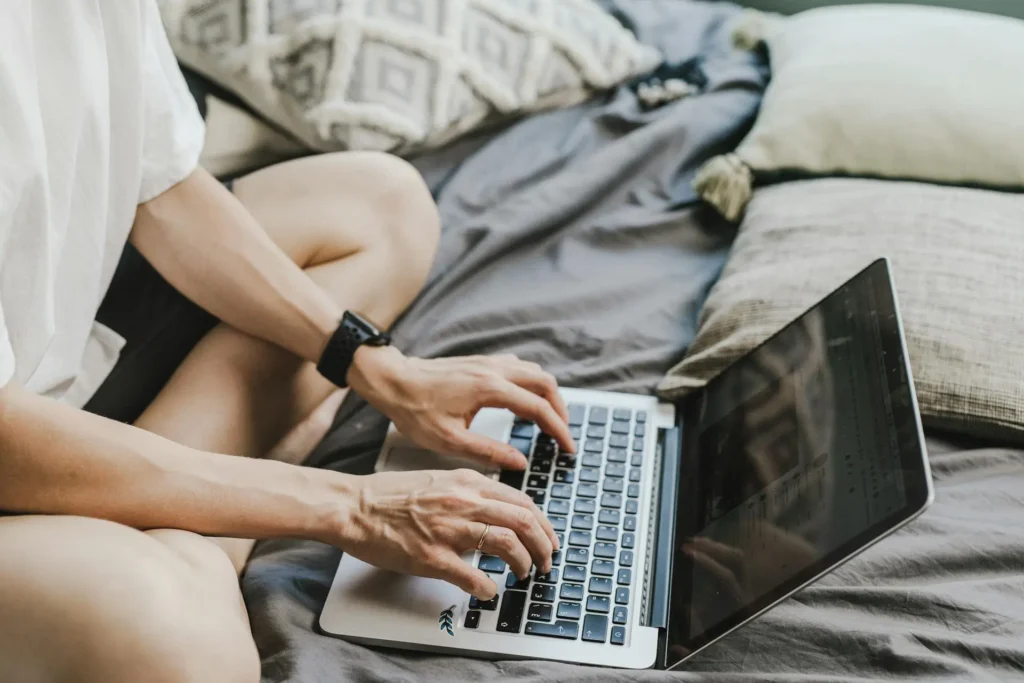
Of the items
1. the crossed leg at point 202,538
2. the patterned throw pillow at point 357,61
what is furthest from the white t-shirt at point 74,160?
the patterned throw pillow at point 357,61

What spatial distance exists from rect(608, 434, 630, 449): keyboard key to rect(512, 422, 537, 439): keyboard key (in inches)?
3.1

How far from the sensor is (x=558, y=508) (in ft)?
3.04

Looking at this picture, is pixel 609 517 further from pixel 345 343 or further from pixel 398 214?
pixel 398 214

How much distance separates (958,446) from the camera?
1015 millimetres

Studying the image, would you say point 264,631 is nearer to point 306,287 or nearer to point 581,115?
point 306,287

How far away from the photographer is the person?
679mm

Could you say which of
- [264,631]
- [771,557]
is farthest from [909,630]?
[264,631]

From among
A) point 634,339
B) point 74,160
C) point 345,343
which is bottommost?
point 634,339

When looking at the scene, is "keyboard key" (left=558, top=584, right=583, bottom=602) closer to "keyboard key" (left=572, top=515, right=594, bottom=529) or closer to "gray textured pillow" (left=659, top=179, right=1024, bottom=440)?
"keyboard key" (left=572, top=515, right=594, bottom=529)

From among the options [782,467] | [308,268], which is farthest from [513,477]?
[308,268]

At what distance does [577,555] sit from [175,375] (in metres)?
0.44

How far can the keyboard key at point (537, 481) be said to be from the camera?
37.4 inches

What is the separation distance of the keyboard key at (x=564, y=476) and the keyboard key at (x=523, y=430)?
0.18 ft

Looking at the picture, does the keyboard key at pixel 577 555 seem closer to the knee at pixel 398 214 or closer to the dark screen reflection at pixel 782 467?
the dark screen reflection at pixel 782 467
